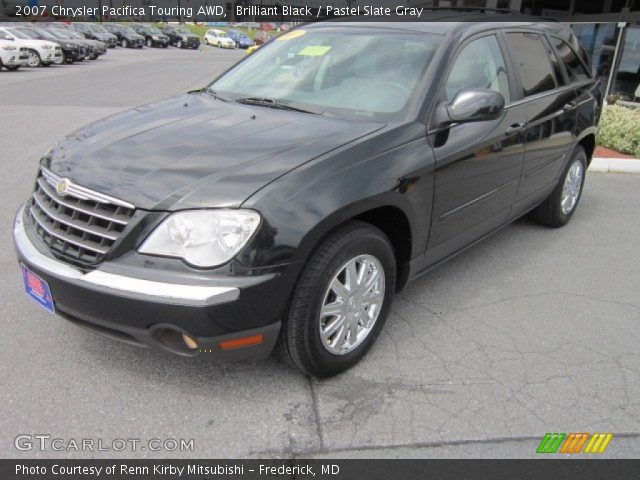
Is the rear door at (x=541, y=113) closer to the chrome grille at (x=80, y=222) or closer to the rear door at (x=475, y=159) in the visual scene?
the rear door at (x=475, y=159)

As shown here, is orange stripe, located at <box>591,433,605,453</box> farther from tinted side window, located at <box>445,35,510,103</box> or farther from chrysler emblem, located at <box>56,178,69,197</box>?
chrysler emblem, located at <box>56,178,69,197</box>

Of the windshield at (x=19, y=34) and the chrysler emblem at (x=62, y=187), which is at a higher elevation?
the chrysler emblem at (x=62, y=187)

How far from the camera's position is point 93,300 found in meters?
2.38

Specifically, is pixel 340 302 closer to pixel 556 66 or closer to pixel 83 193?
pixel 83 193

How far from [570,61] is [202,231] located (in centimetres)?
405

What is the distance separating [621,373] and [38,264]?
3.04 metres

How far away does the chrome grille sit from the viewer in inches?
94.1

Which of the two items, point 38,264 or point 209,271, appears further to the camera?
point 38,264

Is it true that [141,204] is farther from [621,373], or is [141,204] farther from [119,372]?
[621,373]

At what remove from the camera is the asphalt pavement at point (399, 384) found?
2484 millimetres

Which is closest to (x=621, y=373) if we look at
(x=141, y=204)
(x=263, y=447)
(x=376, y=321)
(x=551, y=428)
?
(x=551, y=428)

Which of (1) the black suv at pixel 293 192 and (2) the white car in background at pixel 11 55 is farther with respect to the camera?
(2) the white car in background at pixel 11 55

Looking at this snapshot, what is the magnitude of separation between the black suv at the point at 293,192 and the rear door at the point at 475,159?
14 millimetres
